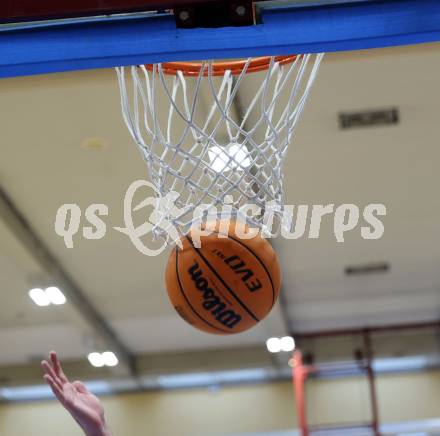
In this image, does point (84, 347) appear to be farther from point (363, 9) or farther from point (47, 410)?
point (363, 9)

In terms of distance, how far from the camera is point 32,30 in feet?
7.23

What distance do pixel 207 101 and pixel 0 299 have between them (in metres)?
3.30

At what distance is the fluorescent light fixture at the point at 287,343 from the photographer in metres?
7.69

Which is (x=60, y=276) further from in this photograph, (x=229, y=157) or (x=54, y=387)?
(x=54, y=387)

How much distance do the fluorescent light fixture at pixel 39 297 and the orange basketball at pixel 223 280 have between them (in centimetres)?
342

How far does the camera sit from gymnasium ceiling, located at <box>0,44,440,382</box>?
4.54 meters

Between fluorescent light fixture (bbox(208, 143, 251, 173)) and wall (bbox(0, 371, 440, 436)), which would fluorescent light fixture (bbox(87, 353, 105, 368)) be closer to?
wall (bbox(0, 371, 440, 436))

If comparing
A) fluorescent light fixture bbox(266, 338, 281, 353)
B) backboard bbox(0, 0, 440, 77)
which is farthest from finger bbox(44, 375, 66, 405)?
fluorescent light fixture bbox(266, 338, 281, 353)

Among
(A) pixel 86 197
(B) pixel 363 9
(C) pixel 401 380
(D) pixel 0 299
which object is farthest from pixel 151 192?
(C) pixel 401 380

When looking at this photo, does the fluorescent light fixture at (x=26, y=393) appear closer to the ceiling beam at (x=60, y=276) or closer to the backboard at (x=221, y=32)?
the ceiling beam at (x=60, y=276)

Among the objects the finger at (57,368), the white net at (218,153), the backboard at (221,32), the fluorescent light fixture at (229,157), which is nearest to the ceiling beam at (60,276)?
the white net at (218,153)

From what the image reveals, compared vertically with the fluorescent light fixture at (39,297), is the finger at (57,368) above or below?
below

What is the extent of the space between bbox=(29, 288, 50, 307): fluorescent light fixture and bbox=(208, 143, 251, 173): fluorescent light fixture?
3192 millimetres

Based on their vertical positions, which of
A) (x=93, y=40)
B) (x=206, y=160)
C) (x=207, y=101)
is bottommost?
(x=93, y=40)
